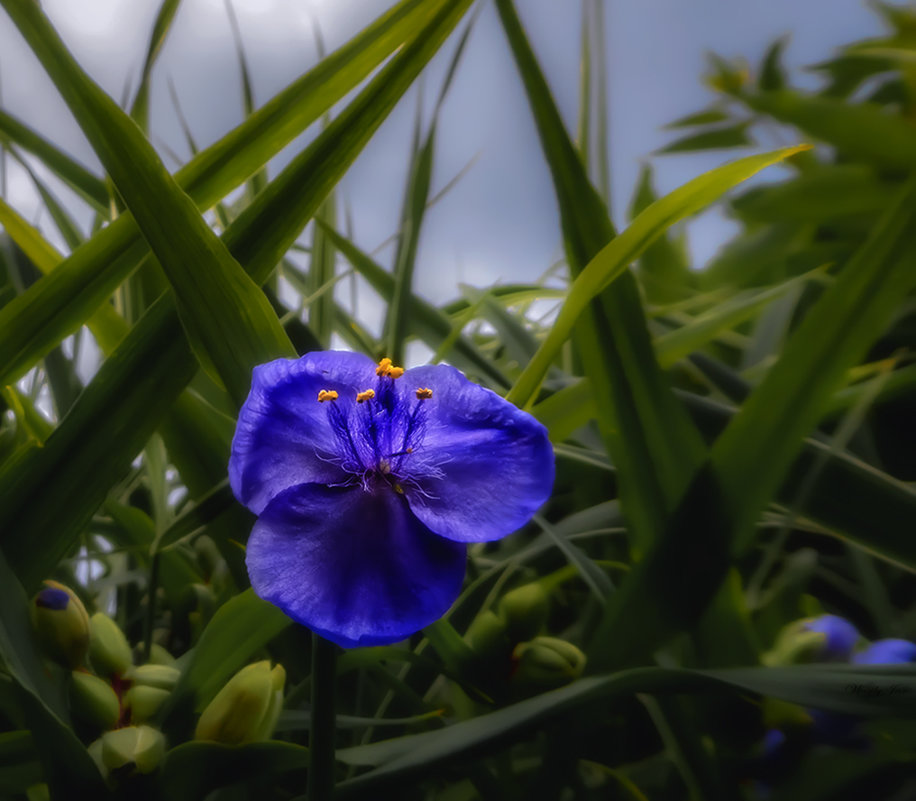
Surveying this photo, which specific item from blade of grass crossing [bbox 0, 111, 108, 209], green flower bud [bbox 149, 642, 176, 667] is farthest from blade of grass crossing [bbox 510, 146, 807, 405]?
blade of grass crossing [bbox 0, 111, 108, 209]

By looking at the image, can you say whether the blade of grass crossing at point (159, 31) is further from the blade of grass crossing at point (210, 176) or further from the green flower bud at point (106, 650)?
the green flower bud at point (106, 650)

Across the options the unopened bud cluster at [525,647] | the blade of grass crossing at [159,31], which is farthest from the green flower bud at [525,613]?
the blade of grass crossing at [159,31]

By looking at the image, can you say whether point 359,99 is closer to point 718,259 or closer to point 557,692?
point 557,692

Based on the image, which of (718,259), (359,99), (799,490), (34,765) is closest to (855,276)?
(799,490)

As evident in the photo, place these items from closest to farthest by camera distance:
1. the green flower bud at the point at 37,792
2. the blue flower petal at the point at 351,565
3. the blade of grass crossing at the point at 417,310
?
the blue flower petal at the point at 351,565 → the green flower bud at the point at 37,792 → the blade of grass crossing at the point at 417,310

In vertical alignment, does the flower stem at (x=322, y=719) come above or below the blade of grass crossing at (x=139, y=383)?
below

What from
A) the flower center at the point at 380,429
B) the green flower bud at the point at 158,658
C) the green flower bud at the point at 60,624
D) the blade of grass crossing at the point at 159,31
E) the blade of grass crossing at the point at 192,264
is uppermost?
the blade of grass crossing at the point at 159,31

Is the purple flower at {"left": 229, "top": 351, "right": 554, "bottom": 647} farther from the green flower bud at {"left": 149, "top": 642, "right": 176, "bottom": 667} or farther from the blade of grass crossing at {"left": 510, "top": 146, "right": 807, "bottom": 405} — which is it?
the green flower bud at {"left": 149, "top": 642, "right": 176, "bottom": 667}

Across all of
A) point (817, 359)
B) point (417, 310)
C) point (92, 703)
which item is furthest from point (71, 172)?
point (817, 359)
